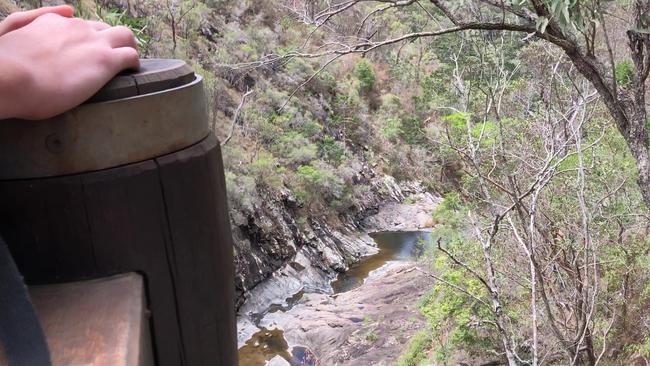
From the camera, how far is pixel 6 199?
526mm

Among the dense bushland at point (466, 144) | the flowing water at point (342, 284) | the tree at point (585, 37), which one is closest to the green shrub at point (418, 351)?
the dense bushland at point (466, 144)

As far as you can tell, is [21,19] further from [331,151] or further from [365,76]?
[365,76]

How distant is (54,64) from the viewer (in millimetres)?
493

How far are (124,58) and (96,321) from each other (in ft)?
0.83

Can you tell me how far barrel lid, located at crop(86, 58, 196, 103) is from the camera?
0.53 metres

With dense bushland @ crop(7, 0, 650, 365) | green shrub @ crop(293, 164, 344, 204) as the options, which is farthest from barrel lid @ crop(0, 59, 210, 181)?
green shrub @ crop(293, 164, 344, 204)

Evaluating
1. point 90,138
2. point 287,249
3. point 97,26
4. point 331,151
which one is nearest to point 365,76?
point 331,151

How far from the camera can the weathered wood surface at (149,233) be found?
53cm

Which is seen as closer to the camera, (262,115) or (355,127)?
(262,115)

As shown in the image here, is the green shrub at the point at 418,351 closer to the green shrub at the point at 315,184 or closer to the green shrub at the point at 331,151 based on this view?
the green shrub at the point at 315,184

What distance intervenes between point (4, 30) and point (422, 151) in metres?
18.1

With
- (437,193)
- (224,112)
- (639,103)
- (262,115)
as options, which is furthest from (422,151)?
(639,103)

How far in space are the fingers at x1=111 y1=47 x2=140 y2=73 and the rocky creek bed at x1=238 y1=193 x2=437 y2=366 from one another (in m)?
7.80

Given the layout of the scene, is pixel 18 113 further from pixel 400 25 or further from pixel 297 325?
pixel 400 25
